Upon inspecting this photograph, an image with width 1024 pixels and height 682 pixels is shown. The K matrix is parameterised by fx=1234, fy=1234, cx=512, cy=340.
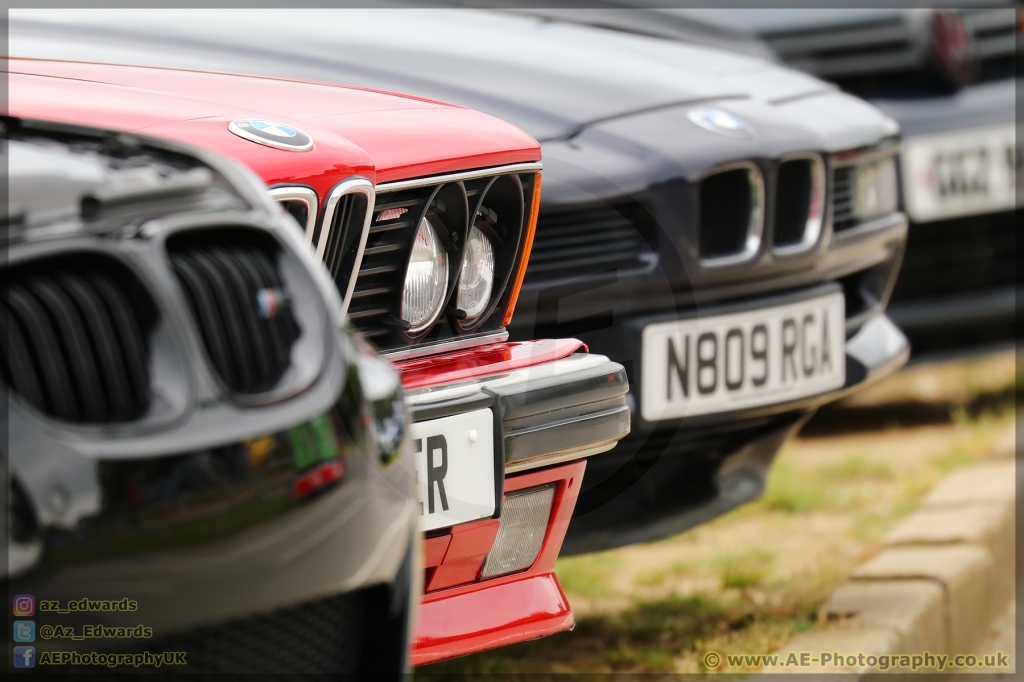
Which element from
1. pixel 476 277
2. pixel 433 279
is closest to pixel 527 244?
pixel 476 277

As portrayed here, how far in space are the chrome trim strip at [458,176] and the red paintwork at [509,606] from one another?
1.47ft

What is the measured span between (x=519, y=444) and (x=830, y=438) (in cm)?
297

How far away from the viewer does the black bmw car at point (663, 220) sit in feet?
8.09

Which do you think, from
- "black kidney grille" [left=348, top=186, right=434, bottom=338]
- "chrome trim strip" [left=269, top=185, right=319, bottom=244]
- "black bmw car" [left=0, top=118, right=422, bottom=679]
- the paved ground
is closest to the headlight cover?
the paved ground

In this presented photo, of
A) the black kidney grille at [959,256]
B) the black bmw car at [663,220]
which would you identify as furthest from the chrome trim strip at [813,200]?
the black kidney grille at [959,256]

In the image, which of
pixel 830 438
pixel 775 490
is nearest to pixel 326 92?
pixel 775 490

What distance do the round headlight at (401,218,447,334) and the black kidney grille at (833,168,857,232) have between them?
4.66ft

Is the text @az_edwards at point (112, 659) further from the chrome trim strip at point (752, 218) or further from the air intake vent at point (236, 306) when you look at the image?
the chrome trim strip at point (752, 218)

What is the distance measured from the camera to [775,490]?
3752 mm

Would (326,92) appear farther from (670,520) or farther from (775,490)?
(775,490)

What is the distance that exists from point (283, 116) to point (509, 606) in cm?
81

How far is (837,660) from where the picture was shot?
233cm

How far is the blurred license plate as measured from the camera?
1.59 m

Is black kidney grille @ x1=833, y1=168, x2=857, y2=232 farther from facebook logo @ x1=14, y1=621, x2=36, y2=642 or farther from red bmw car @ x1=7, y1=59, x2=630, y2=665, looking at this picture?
facebook logo @ x1=14, y1=621, x2=36, y2=642
